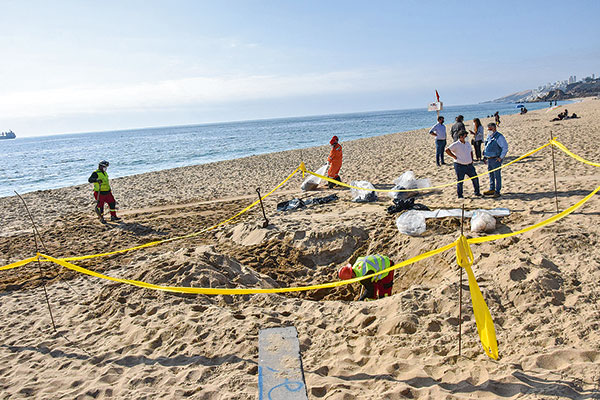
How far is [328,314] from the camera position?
4.41m

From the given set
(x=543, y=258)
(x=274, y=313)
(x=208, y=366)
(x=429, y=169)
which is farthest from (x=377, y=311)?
(x=429, y=169)

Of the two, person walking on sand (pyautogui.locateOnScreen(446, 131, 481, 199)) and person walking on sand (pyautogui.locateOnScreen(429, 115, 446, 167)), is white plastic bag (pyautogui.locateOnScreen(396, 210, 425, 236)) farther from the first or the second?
person walking on sand (pyautogui.locateOnScreen(429, 115, 446, 167))

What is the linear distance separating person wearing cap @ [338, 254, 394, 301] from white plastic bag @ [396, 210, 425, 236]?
158 centimetres

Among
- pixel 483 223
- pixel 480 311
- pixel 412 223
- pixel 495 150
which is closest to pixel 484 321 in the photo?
pixel 480 311

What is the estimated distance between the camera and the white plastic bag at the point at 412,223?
6.31 meters

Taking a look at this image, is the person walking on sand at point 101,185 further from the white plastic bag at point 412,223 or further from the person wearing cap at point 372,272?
the person wearing cap at point 372,272

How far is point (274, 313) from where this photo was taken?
450 centimetres

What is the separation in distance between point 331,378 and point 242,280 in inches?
104

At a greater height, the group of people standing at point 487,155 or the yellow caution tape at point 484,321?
the group of people standing at point 487,155

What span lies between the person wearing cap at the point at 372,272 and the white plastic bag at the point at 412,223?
158 centimetres

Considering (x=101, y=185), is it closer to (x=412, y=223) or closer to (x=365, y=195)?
(x=365, y=195)

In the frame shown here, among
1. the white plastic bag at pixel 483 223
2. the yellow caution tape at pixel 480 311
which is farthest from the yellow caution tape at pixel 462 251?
the white plastic bag at pixel 483 223

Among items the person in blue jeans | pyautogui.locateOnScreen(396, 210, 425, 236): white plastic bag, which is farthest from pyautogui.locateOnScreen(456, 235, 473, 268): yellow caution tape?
the person in blue jeans

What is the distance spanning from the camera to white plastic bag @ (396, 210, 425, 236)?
20.7 feet
